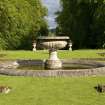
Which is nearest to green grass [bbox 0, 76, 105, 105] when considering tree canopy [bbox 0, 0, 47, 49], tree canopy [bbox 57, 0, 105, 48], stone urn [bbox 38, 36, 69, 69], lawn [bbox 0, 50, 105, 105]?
lawn [bbox 0, 50, 105, 105]

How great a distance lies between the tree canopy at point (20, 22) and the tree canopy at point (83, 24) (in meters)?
5.98

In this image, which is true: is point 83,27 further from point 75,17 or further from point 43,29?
point 43,29

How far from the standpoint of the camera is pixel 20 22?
48.8 metres

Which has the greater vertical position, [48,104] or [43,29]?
[48,104]

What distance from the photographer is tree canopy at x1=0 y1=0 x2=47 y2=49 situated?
42.0 meters

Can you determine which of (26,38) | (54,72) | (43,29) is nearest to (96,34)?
(26,38)

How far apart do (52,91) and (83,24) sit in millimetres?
43378

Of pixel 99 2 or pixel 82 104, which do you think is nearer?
pixel 82 104

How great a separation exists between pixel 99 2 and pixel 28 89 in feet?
127

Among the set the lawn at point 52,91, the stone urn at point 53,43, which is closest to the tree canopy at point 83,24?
the stone urn at point 53,43

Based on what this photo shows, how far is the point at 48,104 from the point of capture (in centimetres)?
1184

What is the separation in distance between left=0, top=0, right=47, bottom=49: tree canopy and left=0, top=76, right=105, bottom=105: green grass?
24766 mm

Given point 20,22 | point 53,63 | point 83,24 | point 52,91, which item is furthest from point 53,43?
point 83,24

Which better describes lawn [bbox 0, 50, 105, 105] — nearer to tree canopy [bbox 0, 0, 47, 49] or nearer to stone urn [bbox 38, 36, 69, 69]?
stone urn [bbox 38, 36, 69, 69]
